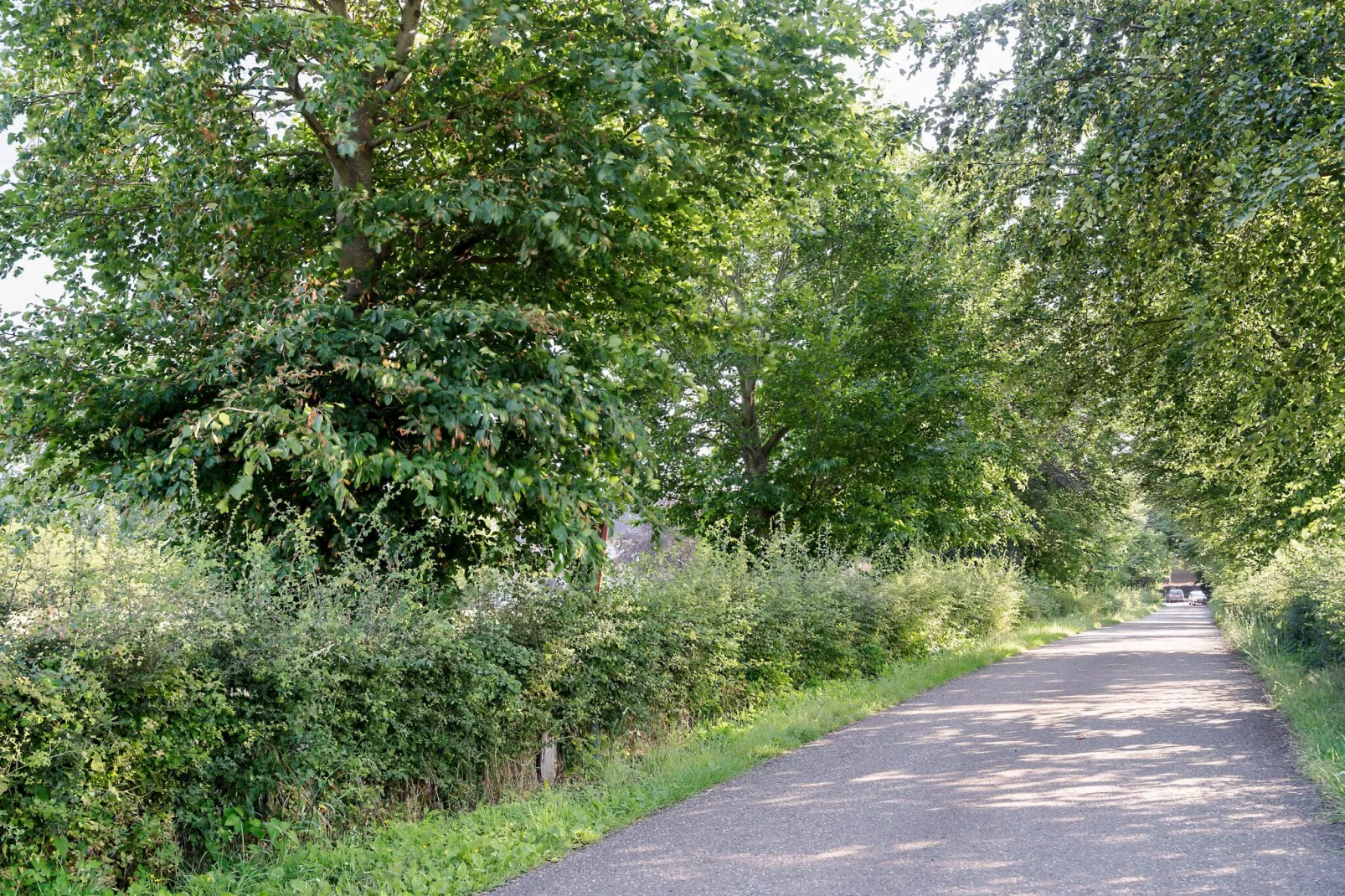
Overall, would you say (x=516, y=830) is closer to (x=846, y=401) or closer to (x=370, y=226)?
(x=370, y=226)

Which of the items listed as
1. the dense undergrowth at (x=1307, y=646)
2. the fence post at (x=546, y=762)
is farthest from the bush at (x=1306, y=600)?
the fence post at (x=546, y=762)

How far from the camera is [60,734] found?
15.5 ft

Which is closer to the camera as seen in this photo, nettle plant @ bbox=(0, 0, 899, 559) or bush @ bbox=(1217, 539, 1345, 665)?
nettle plant @ bbox=(0, 0, 899, 559)

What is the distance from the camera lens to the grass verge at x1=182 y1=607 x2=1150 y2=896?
549 cm

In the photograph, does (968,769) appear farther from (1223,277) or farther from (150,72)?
(150,72)

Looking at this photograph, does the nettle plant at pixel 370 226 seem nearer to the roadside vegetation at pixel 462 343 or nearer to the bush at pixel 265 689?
the roadside vegetation at pixel 462 343

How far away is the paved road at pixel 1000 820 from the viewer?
5523 mm

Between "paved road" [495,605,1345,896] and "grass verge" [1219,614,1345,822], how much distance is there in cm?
20

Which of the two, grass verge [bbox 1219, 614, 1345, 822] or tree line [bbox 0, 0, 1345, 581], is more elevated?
tree line [bbox 0, 0, 1345, 581]

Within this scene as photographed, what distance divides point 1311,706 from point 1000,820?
6.74 metres

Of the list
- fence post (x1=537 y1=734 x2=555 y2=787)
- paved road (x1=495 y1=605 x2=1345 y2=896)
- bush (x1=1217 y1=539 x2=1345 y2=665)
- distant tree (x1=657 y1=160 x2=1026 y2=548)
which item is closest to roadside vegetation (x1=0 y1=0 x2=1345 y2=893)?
fence post (x1=537 y1=734 x2=555 y2=787)

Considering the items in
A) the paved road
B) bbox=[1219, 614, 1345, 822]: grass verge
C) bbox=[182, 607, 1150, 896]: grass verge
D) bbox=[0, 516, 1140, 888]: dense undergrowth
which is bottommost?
bbox=[1219, 614, 1345, 822]: grass verge

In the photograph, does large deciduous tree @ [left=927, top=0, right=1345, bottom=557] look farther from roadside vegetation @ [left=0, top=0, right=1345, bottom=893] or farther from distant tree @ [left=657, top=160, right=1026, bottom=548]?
distant tree @ [left=657, top=160, right=1026, bottom=548]

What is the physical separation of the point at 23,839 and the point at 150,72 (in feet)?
21.2
